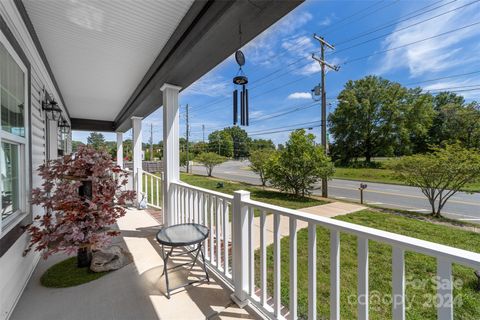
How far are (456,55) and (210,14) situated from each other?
13.5 metres

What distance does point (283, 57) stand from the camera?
13281mm

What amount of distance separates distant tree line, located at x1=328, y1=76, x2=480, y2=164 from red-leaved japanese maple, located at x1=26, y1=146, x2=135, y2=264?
A: 2269 centimetres

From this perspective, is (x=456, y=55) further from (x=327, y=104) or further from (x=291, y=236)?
(x=291, y=236)

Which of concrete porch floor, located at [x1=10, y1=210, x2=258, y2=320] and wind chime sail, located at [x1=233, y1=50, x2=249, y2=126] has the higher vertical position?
wind chime sail, located at [x1=233, y1=50, x2=249, y2=126]

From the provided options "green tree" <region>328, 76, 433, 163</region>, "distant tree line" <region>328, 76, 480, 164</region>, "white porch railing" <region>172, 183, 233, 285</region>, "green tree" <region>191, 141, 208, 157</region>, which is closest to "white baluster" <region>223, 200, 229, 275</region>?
"white porch railing" <region>172, 183, 233, 285</region>

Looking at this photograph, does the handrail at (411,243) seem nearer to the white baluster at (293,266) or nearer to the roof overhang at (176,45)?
the white baluster at (293,266)

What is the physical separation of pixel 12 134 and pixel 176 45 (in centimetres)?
172

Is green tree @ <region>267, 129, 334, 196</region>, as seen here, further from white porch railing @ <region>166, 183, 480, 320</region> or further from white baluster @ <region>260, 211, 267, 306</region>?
white baluster @ <region>260, 211, 267, 306</region>

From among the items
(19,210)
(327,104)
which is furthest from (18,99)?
(327,104)

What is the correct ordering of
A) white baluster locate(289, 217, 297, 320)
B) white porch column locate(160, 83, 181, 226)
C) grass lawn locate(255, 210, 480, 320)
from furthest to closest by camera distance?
white porch column locate(160, 83, 181, 226)
grass lawn locate(255, 210, 480, 320)
white baluster locate(289, 217, 297, 320)

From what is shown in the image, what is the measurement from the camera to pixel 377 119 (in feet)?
77.1

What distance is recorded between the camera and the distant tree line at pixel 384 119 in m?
21.2

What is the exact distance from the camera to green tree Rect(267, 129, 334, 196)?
770 cm

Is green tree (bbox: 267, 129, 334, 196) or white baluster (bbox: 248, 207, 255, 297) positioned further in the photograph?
green tree (bbox: 267, 129, 334, 196)
